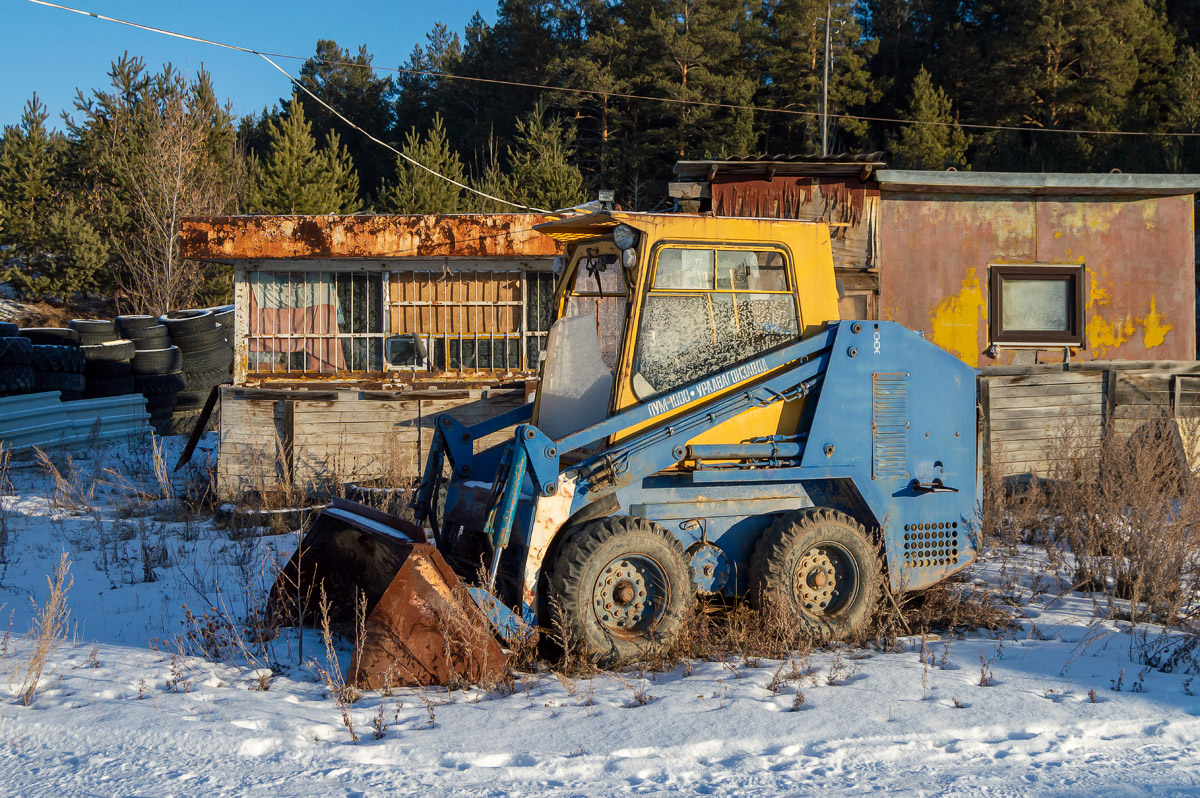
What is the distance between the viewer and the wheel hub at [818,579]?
16.9 feet

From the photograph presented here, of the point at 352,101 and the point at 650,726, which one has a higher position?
the point at 352,101

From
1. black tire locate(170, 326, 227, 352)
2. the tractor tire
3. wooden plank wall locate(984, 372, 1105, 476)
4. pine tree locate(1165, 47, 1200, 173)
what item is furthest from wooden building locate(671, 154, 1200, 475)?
pine tree locate(1165, 47, 1200, 173)

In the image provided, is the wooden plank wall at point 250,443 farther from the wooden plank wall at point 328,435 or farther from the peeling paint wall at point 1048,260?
the peeling paint wall at point 1048,260

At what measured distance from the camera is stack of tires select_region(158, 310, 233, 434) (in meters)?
16.9

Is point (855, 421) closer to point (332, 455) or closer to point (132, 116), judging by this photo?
point (332, 455)

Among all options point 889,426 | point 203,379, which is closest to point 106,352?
point 203,379

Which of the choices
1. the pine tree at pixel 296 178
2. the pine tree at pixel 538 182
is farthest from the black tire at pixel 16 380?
the pine tree at pixel 538 182

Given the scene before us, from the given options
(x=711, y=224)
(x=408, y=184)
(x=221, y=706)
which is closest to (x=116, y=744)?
(x=221, y=706)

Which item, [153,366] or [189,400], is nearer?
[153,366]

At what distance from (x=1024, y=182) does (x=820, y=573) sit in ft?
25.1

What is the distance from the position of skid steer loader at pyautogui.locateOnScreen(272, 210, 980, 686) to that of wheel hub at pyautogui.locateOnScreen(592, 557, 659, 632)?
0.04 ft

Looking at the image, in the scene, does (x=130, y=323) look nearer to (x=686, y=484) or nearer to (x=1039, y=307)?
(x=686, y=484)

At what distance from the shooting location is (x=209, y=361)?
18.0 m

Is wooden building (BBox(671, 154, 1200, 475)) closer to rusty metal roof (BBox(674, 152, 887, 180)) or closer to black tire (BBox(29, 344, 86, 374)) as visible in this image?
rusty metal roof (BBox(674, 152, 887, 180))
